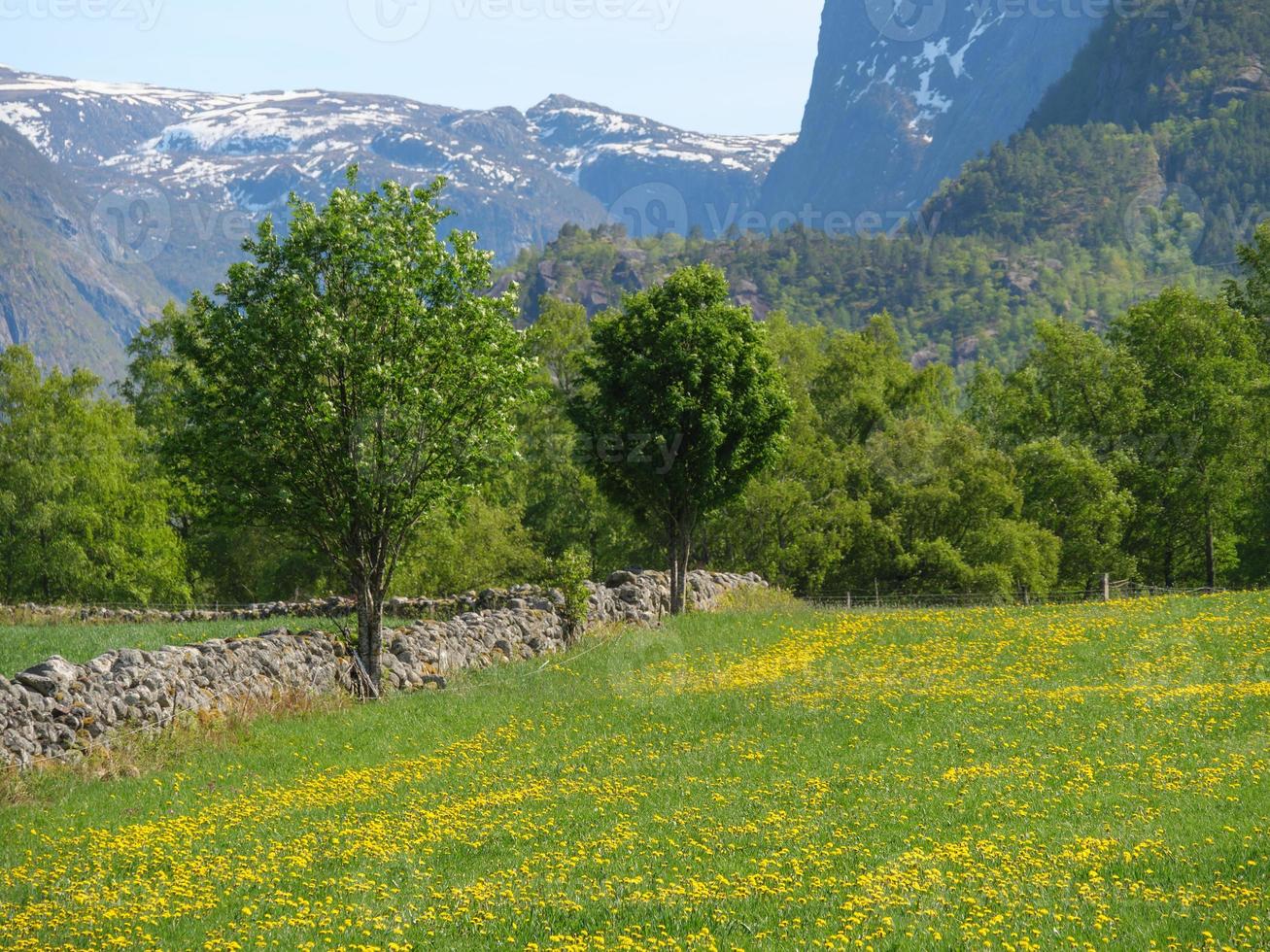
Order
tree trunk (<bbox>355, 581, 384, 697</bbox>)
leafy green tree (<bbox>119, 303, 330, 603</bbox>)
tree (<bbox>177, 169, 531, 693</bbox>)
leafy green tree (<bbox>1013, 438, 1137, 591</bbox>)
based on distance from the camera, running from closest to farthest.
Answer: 1. tree (<bbox>177, 169, 531, 693</bbox>)
2. tree trunk (<bbox>355, 581, 384, 697</bbox>)
3. leafy green tree (<bbox>1013, 438, 1137, 591</bbox>)
4. leafy green tree (<bbox>119, 303, 330, 603</bbox>)

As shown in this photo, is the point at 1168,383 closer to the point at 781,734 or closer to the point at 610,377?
the point at 610,377

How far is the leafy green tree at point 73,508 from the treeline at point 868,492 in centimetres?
14

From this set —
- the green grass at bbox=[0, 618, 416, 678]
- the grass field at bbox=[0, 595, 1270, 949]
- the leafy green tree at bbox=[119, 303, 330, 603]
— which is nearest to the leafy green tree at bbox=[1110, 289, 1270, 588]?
the grass field at bbox=[0, 595, 1270, 949]

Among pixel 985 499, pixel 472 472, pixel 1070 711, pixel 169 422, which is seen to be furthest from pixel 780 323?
pixel 1070 711

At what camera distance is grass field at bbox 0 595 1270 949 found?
12188 mm

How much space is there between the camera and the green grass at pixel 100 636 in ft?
97.5

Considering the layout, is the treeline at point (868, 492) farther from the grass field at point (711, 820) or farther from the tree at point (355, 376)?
the grass field at point (711, 820)

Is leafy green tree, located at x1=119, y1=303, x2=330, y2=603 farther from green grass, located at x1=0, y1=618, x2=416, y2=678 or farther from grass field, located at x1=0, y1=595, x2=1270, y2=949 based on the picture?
grass field, located at x1=0, y1=595, x2=1270, y2=949

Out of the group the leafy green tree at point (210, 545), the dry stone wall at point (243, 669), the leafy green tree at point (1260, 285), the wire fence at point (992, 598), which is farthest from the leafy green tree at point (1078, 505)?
the leafy green tree at point (210, 545)

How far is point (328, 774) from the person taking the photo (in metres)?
20.2

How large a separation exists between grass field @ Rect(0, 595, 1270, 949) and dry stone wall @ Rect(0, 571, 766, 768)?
49.5 inches

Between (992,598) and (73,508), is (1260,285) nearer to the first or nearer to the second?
(992,598)

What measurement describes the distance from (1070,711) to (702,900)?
1301 centimetres

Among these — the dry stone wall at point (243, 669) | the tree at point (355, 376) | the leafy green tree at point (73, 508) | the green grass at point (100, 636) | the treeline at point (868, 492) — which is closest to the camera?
the dry stone wall at point (243, 669)
